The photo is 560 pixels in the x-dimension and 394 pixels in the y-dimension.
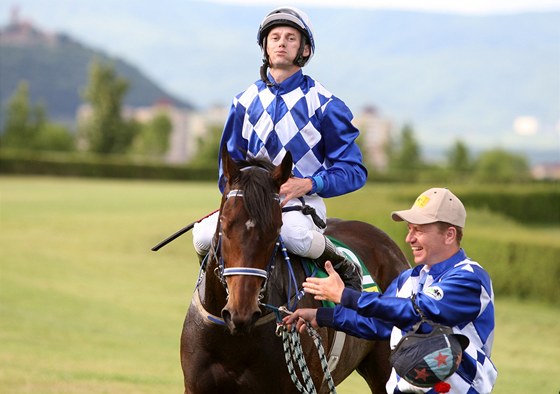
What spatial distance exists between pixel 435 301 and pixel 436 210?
330mm

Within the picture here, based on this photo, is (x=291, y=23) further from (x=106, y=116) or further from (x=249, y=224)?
(x=106, y=116)

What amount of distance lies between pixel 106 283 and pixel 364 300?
13.1 m

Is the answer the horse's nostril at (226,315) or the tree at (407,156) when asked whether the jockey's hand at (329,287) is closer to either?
the horse's nostril at (226,315)

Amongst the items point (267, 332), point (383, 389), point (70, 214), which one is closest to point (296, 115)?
point (267, 332)

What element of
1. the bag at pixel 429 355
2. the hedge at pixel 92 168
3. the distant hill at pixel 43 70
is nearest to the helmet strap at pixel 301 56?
the bag at pixel 429 355

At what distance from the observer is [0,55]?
184500 millimetres

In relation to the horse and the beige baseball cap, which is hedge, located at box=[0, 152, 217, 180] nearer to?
the horse

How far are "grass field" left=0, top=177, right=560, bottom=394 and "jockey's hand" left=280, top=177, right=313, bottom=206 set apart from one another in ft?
14.6

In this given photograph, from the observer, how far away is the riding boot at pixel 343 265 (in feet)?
14.1

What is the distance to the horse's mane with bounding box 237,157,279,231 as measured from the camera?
3.54 metres

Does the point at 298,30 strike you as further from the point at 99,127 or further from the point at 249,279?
the point at 99,127

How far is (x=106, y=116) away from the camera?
81.6m

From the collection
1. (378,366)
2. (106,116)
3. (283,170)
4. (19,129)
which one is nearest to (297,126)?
(283,170)

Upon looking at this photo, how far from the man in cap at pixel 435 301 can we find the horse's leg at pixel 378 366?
1.77 metres
